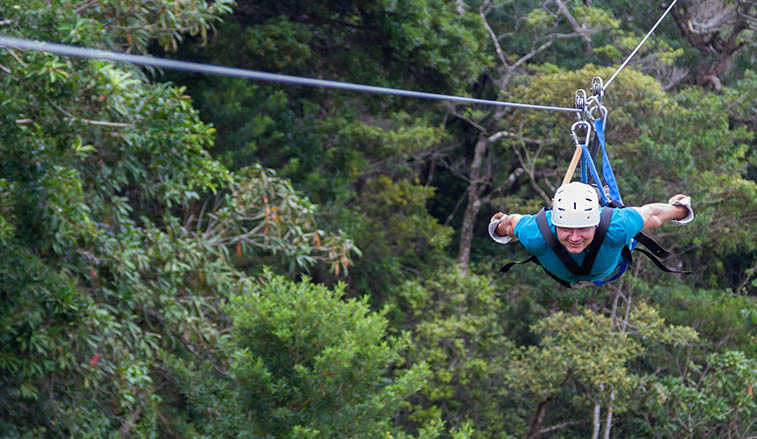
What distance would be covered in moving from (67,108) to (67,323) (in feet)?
4.18

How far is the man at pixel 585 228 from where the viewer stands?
3.28 metres

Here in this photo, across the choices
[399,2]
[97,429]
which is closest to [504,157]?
[399,2]

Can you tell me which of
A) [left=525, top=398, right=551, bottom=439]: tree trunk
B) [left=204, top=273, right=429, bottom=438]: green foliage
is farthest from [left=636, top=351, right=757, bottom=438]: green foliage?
[left=204, top=273, right=429, bottom=438]: green foliage

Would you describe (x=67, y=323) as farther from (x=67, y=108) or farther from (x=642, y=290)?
(x=642, y=290)

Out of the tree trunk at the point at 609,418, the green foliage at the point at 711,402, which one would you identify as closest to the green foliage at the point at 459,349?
the tree trunk at the point at 609,418

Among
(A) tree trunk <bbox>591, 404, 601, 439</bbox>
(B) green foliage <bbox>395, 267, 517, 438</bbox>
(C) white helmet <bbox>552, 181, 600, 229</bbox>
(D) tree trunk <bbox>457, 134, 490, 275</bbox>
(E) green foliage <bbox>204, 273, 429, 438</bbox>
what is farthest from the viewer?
(D) tree trunk <bbox>457, 134, 490, 275</bbox>

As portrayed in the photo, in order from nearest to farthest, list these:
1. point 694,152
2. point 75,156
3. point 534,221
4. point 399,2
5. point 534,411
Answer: point 534,221 → point 75,156 → point 399,2 → point 694,152 → point 534,411

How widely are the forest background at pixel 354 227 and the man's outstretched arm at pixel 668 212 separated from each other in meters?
3.60

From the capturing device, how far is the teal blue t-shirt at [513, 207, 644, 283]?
3361 mm

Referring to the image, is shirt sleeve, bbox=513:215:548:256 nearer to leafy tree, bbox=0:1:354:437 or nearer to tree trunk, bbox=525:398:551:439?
leafy tree, bbox=0:1:354:437

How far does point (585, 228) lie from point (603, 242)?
12 centimetres

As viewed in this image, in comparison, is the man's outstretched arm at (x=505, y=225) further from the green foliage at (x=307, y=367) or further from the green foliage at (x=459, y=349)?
the green foliage at (x=459, y=349)

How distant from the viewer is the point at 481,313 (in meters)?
13.0

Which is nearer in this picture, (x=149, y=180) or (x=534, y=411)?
(x=149, y=180)
